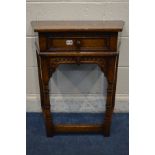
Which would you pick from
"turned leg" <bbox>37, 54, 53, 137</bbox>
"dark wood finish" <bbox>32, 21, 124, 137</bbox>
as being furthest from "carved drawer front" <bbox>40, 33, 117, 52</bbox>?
"turned leg" <bbox>37, 54, 53, 137</bbox>

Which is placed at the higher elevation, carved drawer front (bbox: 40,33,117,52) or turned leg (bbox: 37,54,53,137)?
carved drawer front (bbox: 40,33,117,52)

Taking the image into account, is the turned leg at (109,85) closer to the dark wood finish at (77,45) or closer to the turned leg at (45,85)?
the dark wood finish at (77,45)

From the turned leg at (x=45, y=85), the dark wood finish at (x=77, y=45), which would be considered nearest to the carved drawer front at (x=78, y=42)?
the dark wood finish at (x=77, y=45)

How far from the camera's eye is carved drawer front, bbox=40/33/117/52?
2314 mm

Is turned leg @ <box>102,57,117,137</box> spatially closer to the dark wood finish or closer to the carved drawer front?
the dark wood finish

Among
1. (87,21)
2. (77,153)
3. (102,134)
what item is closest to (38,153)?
(77,153)

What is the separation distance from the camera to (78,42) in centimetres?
231

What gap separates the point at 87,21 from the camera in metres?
2.71

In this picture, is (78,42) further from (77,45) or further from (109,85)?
(109,85)

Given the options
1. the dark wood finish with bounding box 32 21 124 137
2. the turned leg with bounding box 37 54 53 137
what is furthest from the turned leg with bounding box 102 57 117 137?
the turned leg with bounding box 37 54 53 137

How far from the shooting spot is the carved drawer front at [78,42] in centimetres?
231

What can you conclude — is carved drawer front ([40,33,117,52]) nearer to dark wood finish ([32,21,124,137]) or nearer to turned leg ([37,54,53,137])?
dark wood finish ([32,21,124,137])

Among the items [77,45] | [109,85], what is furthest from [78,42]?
[109,85]

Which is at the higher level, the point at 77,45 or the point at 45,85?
the point at 77,45
